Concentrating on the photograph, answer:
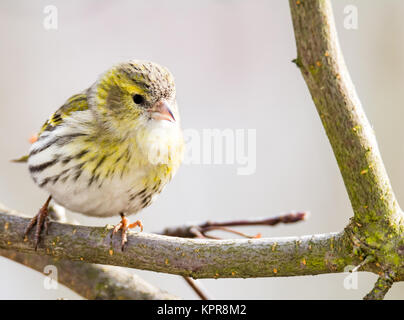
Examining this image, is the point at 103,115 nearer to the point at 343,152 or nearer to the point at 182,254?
the point at 182,254

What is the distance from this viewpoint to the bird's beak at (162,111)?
2164mm

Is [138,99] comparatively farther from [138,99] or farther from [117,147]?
[117,147]

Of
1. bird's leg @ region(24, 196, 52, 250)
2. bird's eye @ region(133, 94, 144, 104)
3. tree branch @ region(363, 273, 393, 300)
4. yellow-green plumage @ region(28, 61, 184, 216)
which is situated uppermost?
bird's eye @ region(133, 94, 144, 104)

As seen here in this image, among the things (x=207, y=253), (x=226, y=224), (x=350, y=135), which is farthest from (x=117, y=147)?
(x=350, y=135)

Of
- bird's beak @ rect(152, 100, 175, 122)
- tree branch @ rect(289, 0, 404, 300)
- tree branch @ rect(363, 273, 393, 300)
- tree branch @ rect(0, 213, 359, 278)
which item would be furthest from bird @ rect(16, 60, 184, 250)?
tree branch @ rect(363, 273, 393, 300)

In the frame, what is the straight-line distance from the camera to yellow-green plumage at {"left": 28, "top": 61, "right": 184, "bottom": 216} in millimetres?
2215

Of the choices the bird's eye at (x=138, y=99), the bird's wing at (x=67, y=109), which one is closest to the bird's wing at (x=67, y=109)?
the bird's wing at (x=67, y=109)

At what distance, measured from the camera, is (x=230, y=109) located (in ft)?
13.4

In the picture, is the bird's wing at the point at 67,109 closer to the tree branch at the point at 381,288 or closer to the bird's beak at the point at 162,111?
the bird's beak at the point at 162,111

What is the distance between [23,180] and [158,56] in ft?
4.22

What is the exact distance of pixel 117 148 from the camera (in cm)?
223

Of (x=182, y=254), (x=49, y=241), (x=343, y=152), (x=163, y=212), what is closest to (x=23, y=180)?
(x=163, y=212)

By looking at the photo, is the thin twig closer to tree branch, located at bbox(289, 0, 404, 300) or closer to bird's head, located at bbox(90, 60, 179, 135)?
bird's head, located at bbox(90, 60, 179, 135)

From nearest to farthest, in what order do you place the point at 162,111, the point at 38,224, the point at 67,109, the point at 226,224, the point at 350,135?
the point at 350,135, the point at 38,224, the point at 162,111, the point at 226,224, the point at 67,109
